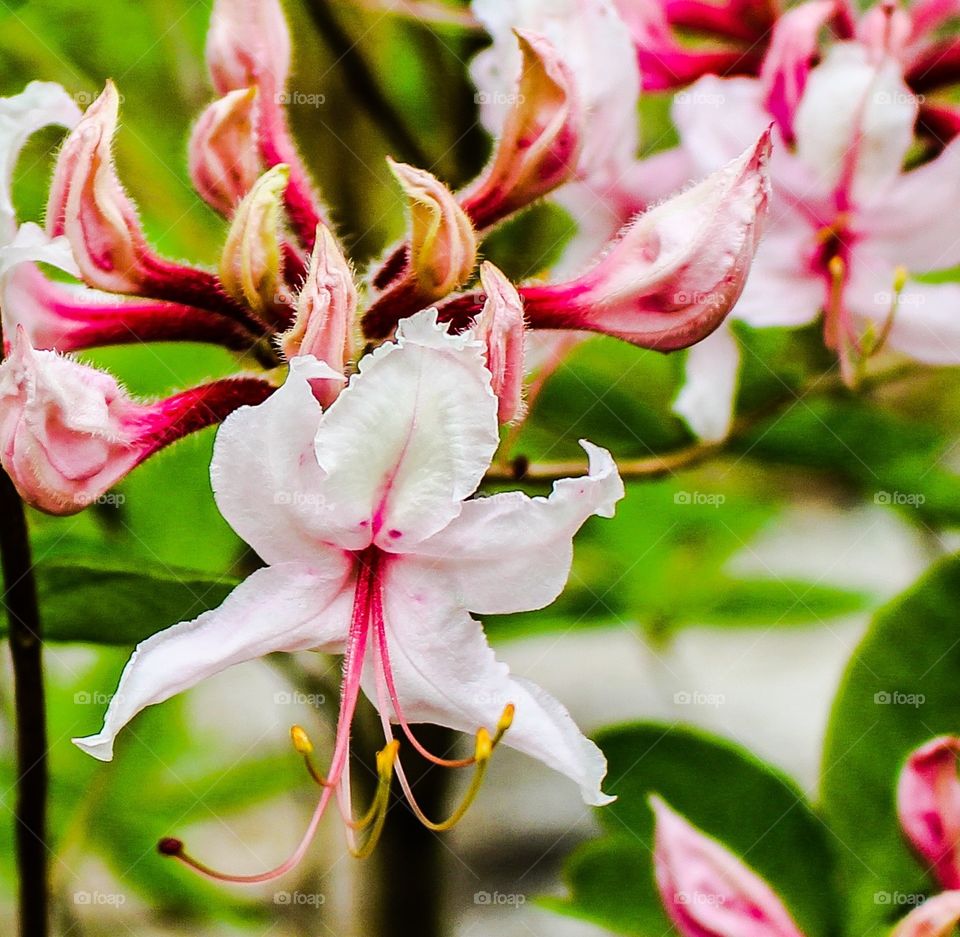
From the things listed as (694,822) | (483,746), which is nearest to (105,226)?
(483,746)

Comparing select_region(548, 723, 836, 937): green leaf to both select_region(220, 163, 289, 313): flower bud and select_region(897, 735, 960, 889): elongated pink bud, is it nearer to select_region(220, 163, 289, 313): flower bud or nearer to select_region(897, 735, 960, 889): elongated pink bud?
select_region(897, 735, 960, 889): elongated pink bud

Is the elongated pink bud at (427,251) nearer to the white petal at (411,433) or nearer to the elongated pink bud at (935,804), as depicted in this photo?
the white petal at (411,433)

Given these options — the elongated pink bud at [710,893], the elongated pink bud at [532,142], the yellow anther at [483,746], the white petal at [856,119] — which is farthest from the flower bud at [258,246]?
the elongated pink bud at [710,893]

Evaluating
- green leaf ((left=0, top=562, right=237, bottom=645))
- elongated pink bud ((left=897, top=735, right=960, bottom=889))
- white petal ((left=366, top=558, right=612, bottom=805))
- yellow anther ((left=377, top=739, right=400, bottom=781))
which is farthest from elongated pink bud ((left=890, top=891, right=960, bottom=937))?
green leaf ((left=0, top=562, right=237, bottom=645))

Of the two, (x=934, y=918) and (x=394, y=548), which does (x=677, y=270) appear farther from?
(x=934, y=918)

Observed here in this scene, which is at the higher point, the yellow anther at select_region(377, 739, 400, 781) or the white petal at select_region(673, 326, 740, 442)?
the yellow anther at select_region(377, 739, 400, 781)

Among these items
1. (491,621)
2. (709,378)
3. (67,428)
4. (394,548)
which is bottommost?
(491,621)
